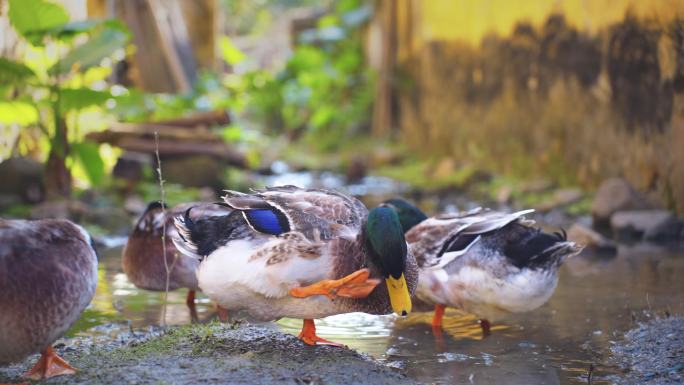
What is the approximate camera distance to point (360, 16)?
687 inches

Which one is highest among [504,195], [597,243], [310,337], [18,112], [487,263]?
[18,112]

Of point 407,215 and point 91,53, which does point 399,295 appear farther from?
point 91,53

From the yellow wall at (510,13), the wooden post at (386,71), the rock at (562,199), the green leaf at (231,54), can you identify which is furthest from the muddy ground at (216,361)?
the green leaf at (231,54)

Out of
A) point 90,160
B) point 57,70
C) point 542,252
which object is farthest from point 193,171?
point 542,252

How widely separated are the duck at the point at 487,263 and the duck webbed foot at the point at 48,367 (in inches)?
67.7

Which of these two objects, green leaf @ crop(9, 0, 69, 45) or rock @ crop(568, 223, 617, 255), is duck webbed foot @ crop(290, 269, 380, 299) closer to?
rock @ crop(568, 223, 617, 255)

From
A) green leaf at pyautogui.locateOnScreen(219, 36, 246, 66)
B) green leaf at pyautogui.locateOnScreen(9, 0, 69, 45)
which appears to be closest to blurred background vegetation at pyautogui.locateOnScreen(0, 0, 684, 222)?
green leaf at pyautogui.locateOnScreen(9, 0, 69, 45)

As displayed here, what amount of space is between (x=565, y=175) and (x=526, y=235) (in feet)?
17.8

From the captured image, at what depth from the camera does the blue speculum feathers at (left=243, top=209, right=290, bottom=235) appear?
383cm

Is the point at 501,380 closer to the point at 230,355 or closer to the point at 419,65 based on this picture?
the point at 230,355

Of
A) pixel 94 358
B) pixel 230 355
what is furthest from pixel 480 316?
pixel 94 358

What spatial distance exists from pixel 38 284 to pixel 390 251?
136 centimetres

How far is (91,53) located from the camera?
27.4 ft

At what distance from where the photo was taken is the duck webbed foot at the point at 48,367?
3.43 m
